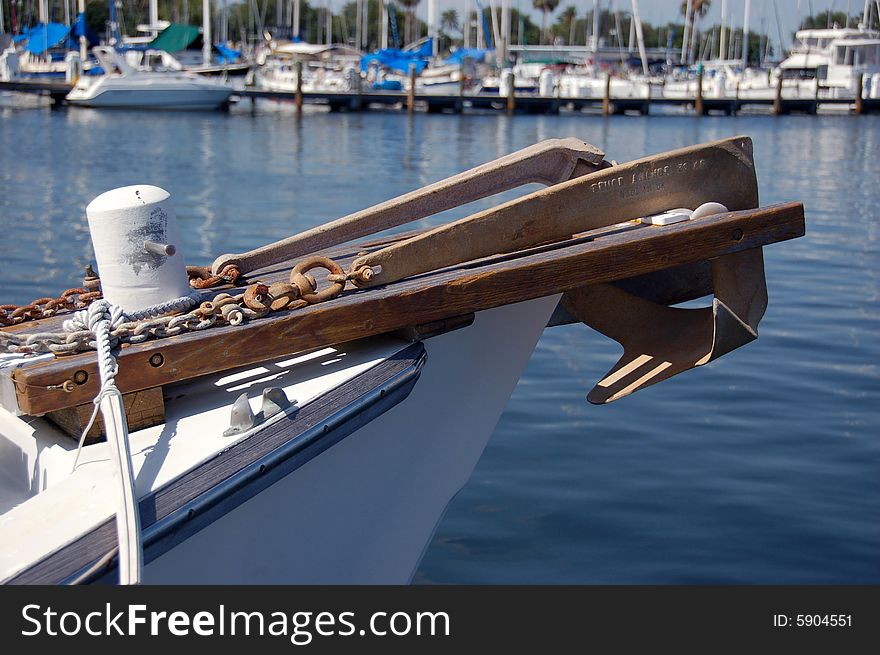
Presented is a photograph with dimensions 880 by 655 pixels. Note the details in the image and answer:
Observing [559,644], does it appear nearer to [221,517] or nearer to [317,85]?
[221,517]

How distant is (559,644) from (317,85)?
4335 cm

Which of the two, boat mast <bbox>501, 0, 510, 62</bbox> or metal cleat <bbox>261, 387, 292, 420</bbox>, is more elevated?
boat mast <bbox>501, 0, 510, 62</bbox>

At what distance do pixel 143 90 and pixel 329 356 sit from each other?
3707 centimetres

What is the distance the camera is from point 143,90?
3788 centimetres

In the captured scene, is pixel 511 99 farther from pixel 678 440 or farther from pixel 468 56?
pixel 678 440

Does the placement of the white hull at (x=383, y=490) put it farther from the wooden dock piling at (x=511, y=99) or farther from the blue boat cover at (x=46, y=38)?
the blue boat cover at (x=46, y=38)

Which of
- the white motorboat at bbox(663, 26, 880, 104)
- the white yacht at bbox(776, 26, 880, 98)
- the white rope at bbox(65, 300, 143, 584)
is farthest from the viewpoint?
the white yacht at bbox(776, 26, 880, 98)

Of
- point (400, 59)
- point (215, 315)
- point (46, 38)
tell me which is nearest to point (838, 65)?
point (400, 59)

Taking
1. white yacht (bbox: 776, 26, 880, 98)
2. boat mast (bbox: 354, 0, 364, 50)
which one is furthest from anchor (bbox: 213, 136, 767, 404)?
boat mast (bbox: 354, 0, 364, 50)

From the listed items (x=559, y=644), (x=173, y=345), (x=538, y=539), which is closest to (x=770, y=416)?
(x=538, y=539)

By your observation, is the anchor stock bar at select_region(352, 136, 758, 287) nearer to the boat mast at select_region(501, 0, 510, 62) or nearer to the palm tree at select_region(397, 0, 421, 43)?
the boat mast at select_region(501, 0, 510, 62)

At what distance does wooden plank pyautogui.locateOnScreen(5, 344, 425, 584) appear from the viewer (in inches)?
85.7

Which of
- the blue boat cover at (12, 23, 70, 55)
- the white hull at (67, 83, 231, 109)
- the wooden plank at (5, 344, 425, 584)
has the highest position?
the blue boat cover at (12, 23, 70, 55)

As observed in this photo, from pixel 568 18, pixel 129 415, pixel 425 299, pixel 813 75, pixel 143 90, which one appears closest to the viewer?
pixel 129 415
